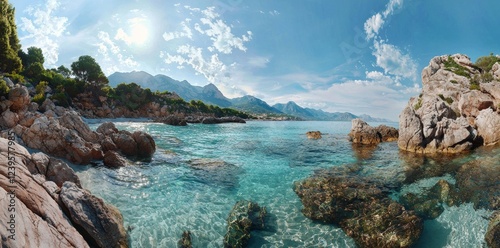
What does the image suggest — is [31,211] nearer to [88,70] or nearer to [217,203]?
[217,203]

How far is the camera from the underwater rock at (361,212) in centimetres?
1218

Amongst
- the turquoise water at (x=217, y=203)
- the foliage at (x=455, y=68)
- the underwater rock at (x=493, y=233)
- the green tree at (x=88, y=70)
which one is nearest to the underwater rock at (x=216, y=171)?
the turquoise water at (x=217, y=203)

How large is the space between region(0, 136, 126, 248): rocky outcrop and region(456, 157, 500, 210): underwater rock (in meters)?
21.7

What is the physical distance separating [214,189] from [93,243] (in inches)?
349

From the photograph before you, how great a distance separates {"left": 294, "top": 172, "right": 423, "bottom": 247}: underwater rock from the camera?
12180mm

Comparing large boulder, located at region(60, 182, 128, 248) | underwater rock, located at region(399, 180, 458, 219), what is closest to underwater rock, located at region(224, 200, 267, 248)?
large boulder, located at region(60, 182, 128, 248)

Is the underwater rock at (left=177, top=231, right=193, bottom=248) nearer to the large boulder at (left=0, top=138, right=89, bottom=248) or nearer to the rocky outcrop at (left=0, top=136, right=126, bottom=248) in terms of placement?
the rocky outcrop at (left=0, top=136, right=126, bottom=248)

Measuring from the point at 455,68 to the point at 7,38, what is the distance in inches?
4254

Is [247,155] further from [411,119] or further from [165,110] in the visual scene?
[165,110]

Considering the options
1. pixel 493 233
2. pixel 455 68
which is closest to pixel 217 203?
pixel 493 233

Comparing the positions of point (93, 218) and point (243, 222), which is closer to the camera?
point (93, 218)

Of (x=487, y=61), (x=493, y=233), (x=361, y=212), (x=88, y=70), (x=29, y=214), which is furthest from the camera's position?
(x=88, y=70)

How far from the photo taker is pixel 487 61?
2613 inches

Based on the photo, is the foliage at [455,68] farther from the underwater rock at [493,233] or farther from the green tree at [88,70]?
the green tree at [88,70]
